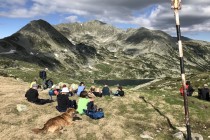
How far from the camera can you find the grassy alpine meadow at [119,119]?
26203 mm

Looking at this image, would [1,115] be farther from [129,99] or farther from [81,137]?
[129,99]

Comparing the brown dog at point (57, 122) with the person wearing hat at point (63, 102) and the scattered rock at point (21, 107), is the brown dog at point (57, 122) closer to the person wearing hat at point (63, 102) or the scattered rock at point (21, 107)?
the person wearing hat at point (63, 102)

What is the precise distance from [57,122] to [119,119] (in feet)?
24.0

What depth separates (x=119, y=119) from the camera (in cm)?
3114

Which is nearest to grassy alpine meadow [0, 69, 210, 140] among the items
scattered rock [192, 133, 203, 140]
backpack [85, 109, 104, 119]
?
backpack [85, 109, 104, 119]

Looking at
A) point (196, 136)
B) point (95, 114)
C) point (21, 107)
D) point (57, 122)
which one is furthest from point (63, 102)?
point (196, 136)

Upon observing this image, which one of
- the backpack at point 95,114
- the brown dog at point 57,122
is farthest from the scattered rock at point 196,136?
the brown dog at point 57,122

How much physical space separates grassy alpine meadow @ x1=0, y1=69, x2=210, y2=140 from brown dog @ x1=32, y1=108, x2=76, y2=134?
0.43 metres

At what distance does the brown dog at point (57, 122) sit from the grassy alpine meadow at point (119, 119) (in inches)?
16.9

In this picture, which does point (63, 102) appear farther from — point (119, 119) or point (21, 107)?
point (119, 119)

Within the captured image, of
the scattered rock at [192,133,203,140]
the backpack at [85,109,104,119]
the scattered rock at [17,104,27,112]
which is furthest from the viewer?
the scattered rock at [17,104,27,112]

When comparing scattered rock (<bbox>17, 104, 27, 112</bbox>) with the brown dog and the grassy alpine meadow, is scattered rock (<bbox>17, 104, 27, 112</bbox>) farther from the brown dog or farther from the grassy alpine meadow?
the brown dog

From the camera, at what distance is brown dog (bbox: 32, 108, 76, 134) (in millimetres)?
25609

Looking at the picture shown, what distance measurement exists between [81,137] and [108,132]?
2630mm
